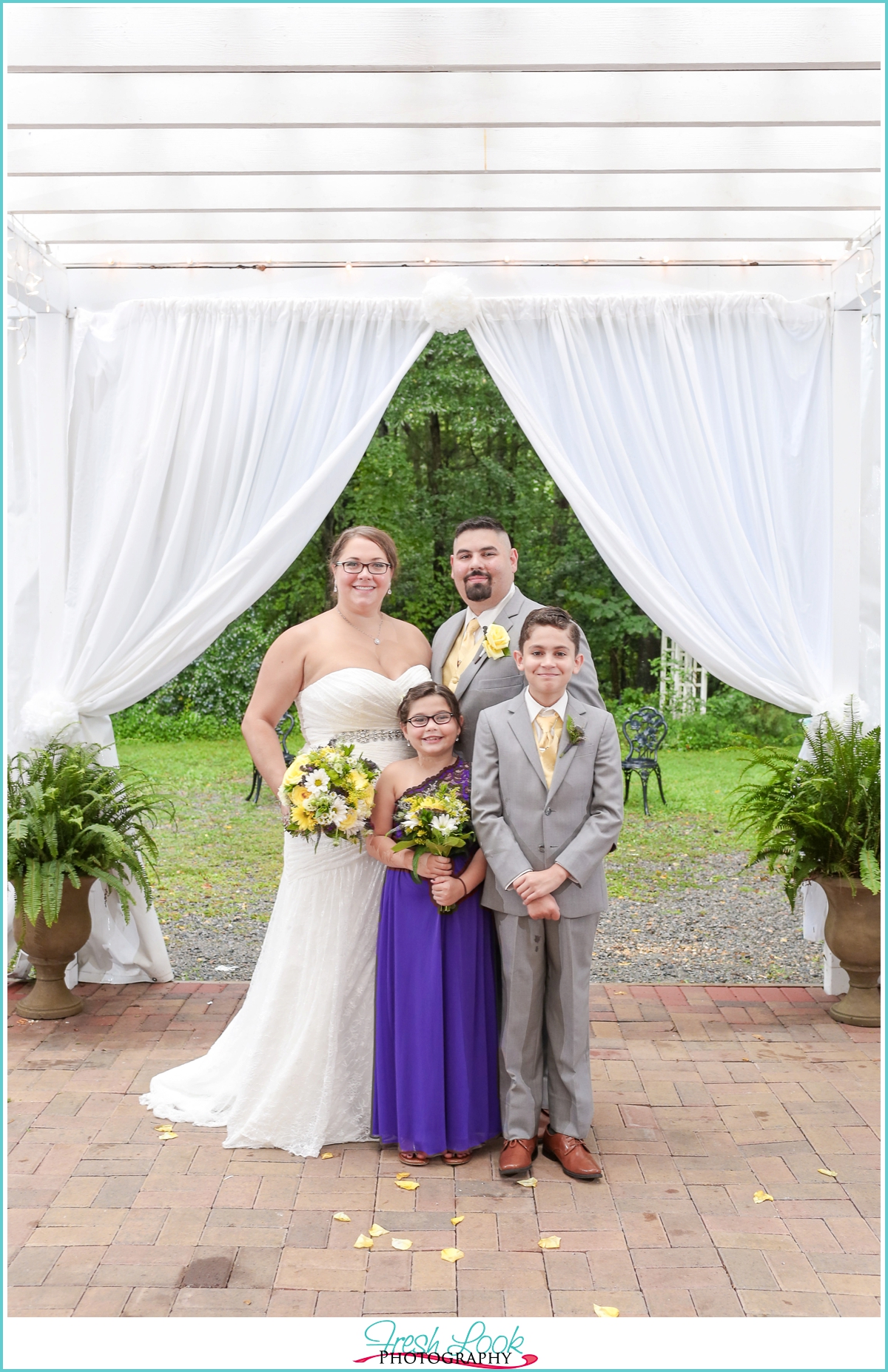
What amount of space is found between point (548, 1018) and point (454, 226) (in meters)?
3.15

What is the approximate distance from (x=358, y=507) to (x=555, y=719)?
32.8ft

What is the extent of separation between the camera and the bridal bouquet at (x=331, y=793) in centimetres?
341

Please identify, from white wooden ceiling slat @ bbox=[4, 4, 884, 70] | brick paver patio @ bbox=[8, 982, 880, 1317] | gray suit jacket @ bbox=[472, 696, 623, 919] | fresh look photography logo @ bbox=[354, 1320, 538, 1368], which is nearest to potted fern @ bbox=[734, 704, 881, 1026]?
brick paver patio @ bbox=[8, 982, 880, 1317]

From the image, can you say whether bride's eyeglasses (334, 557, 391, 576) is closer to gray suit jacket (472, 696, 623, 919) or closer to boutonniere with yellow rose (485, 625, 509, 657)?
boutonniere with yellow rose (485, 625, 509, 657)

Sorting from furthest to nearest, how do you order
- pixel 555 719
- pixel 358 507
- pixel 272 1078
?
pixel 358 507, pixel 272 1078, pixel 555 719

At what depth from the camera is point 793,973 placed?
5965 millimetres

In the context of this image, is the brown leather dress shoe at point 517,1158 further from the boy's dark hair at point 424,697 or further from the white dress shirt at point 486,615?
the white dress shirt at point 486,615

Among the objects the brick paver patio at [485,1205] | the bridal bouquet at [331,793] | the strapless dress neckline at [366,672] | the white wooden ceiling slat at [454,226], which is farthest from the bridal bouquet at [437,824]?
the white wooden ceiling slat at [454,226]

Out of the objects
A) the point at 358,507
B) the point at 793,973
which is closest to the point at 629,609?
the point at 358,507

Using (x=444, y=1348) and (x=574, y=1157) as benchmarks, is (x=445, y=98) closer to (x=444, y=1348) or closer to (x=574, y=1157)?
(x=574, y=1157)

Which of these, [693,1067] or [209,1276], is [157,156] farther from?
[693,1067]

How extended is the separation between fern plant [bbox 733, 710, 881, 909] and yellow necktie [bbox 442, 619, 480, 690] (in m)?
1.64

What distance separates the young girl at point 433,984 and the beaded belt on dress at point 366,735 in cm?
20

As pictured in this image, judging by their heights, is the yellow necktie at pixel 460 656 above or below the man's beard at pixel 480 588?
below
